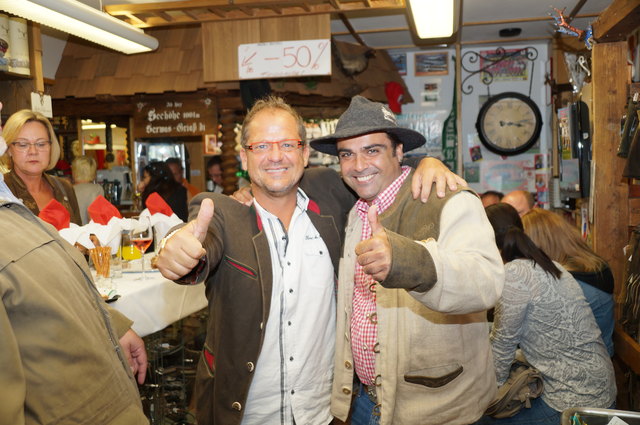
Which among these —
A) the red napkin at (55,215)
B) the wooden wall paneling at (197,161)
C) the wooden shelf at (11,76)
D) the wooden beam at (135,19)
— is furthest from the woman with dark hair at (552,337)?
the wooden wall paneling at (197,161)

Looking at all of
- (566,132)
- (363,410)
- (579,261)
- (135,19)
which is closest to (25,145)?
(135,19)

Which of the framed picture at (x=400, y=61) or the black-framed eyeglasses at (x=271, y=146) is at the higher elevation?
the framed picture at (x=400, y=61)

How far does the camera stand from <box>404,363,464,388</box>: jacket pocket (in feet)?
6.03

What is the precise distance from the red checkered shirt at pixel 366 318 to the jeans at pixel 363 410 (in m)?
0.10

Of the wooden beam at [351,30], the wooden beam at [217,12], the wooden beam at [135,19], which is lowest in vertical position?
the wooden beam at [135,19]

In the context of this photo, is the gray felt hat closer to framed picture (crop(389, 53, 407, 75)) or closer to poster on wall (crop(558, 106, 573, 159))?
poster on wall (crop(558, 106, 573, 159))

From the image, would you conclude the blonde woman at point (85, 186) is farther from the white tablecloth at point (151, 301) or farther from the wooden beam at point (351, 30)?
the wooden beam at point (351, 30)

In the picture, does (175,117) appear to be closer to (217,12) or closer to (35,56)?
(217,12)

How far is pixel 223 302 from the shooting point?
2.00 m

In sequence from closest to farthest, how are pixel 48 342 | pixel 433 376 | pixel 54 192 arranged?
pixel 48 342 < pixel 433 376 < pixel 54 192

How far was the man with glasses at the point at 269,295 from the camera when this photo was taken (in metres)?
1.97

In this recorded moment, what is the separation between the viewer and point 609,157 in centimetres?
369

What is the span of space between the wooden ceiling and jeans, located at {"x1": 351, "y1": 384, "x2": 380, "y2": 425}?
11.3ft

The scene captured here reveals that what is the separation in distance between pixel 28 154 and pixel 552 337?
345 centimetres
